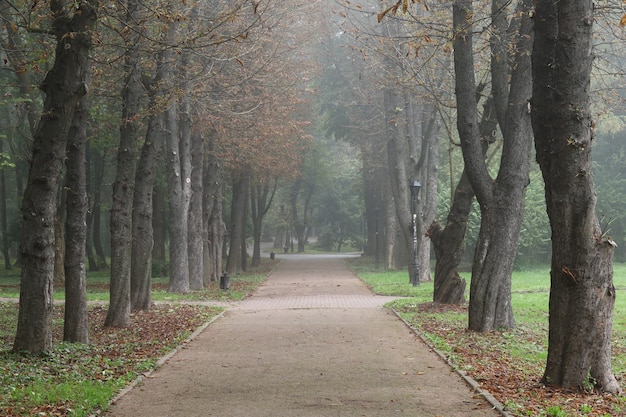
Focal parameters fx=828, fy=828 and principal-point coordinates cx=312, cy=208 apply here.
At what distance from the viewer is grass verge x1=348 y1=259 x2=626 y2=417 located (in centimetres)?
816

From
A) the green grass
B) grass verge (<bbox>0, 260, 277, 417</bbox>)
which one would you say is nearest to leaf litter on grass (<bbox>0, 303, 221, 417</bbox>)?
grass verge (<bbox>0, 260, 277, 417</bbox>)

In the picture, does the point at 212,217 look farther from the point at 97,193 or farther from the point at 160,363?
the point at 160,363

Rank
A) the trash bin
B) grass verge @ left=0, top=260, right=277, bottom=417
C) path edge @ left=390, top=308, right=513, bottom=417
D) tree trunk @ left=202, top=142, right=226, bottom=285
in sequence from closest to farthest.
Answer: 1. path edge @ left=390, top=308, right=513, bottom=417
2. grass verge @ left=0, top=260, right=277, bottom=417
3. the trash bin
4. tree trunk @ left=202, top=142, right=226, bottom=285

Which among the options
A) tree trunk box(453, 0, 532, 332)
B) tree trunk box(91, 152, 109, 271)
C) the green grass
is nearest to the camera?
tree trunk box(453, 0, 532, 332)

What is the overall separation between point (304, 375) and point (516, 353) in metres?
3.72

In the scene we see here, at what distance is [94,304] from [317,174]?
137ft

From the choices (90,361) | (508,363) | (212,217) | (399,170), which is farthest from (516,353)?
(212,217)

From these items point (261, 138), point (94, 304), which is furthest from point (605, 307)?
point (261, 138)

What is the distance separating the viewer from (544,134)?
29.4ft

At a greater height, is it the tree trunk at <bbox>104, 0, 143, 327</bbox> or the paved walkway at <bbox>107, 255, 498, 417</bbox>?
the tree trunk at <bbox>104, 0, 143, 327</bbox>

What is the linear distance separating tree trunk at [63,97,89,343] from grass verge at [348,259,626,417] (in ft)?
18.0

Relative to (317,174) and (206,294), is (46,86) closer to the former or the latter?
(206,294)

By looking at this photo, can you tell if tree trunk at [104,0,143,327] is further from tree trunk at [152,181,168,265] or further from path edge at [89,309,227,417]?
tree trunk at [152,181,168,265]

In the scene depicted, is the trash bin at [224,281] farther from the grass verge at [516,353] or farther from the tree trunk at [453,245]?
the tree trunk at [453,245]
